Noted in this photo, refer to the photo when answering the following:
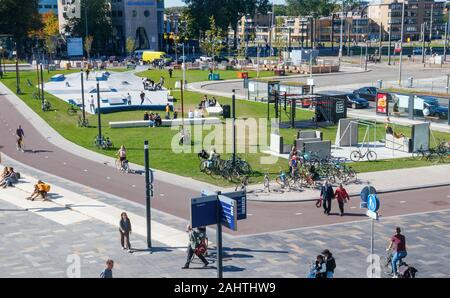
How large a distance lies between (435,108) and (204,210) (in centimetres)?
3766

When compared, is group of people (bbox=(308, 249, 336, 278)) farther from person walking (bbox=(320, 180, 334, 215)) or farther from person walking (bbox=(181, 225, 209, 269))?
person walking (bbox=(320, 180, 334, 215))

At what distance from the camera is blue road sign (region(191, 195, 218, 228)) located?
55.9 ft

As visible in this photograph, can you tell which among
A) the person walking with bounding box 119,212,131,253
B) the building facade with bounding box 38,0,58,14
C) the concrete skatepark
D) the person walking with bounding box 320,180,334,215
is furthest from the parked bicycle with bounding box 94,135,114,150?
the building facade with bounding box 38,0,58,14

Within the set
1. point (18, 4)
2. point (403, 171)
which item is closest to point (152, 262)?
point (403, 171)

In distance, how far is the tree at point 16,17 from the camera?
122312 millimetres

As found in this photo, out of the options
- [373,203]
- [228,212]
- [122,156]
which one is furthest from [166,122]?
[228,212]

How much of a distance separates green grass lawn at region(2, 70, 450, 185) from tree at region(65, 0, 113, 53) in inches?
2827

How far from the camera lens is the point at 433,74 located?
94.1 meters

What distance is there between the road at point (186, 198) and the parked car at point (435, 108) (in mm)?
21280

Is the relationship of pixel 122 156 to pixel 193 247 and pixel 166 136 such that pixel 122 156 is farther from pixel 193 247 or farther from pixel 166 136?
pixel 193 247

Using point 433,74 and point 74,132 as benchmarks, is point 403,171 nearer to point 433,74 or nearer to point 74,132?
point 74,132

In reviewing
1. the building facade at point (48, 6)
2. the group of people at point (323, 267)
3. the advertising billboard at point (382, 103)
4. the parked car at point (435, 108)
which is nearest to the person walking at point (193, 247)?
the group of people at point (323, 267)
